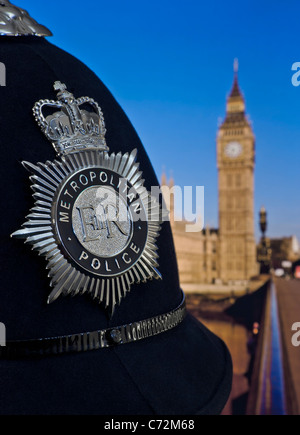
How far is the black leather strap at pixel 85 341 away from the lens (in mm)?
591

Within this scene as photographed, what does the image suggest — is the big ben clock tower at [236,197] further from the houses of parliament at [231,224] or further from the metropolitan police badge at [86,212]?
the metropolitan police badge at [86,212]

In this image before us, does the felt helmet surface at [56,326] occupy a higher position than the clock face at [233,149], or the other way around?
the clock face at [233,149]

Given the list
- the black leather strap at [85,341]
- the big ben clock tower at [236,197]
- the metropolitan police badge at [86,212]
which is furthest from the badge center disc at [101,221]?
the big ben clock tower at [236,197]

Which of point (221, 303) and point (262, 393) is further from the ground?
point (262, 393)

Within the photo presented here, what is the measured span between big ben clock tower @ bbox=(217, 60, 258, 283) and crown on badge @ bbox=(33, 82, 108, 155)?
16954mm

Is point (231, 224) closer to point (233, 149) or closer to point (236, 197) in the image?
point (236, 197)

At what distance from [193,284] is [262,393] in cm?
1221

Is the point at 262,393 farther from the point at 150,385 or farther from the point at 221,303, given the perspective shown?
the point at 221,303

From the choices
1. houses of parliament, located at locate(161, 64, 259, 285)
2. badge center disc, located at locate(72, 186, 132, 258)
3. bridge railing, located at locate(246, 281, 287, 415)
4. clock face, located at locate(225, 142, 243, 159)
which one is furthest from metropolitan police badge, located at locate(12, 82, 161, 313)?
clock face, located at locate(225, 142, 243, 159)

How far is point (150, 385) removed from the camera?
2.07ft

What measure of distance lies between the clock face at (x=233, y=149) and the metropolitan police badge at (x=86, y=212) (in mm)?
18017

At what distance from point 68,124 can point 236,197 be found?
21390 mm

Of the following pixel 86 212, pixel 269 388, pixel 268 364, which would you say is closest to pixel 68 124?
pixel 86 212
